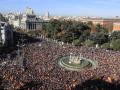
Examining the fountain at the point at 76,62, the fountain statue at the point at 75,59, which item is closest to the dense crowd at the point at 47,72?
the fountain at the point at 76,62

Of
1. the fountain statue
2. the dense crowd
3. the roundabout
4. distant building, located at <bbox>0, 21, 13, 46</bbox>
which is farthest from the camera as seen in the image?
distant building, located at <bbox>0, 21, 13, 46</bbox>

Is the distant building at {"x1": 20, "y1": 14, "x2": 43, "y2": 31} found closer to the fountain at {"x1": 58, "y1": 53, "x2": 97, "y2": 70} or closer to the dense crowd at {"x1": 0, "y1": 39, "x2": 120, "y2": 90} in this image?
the dense crowd at {"x1": 0, "y1": 39, "x2": 120, "y2": 90}

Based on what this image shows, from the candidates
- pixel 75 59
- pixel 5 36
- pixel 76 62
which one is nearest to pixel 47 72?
pixel 76 62

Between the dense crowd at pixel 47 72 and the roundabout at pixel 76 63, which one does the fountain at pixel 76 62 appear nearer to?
the roundabout at pixel 76 63

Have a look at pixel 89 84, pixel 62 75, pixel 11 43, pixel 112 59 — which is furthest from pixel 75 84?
pixel 11 43

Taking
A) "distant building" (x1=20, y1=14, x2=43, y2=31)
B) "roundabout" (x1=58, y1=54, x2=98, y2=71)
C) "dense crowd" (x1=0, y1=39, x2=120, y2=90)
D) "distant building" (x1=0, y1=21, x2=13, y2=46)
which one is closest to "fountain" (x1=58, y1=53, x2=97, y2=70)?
"roundabout" (x1=58, y1=54, x2=98, y2=71)

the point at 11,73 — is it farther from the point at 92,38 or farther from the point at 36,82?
the point at 92,38

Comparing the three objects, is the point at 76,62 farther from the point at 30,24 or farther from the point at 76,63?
the point at 30,24
